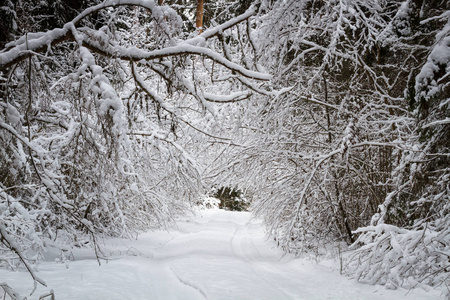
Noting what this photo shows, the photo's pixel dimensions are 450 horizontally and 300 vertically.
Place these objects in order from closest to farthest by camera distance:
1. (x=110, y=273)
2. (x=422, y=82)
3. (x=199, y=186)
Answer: (x=422, y=82) → (x=110, y=273) → (x=199, y=186)

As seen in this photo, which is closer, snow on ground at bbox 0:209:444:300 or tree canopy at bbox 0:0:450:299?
tree canopy at bbox 0:0:450:299

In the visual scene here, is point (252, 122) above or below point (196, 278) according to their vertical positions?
above

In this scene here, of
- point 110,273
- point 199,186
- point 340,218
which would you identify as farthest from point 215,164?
point 110,273

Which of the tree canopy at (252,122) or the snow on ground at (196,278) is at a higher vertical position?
the tree canopy at (252,122)

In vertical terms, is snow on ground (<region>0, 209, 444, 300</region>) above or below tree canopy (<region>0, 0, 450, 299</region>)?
below

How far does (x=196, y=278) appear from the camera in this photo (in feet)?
19.3

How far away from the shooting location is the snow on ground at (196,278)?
4.69m

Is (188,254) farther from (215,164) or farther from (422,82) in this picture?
(422,82)

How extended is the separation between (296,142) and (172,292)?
4267mm

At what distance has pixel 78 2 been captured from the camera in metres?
4.43

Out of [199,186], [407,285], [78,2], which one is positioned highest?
[78,2]

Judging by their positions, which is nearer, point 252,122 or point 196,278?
point 196,278

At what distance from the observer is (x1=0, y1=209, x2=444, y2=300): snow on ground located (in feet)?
15.4

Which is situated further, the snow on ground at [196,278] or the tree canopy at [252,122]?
the snow on ground at [196,278]
